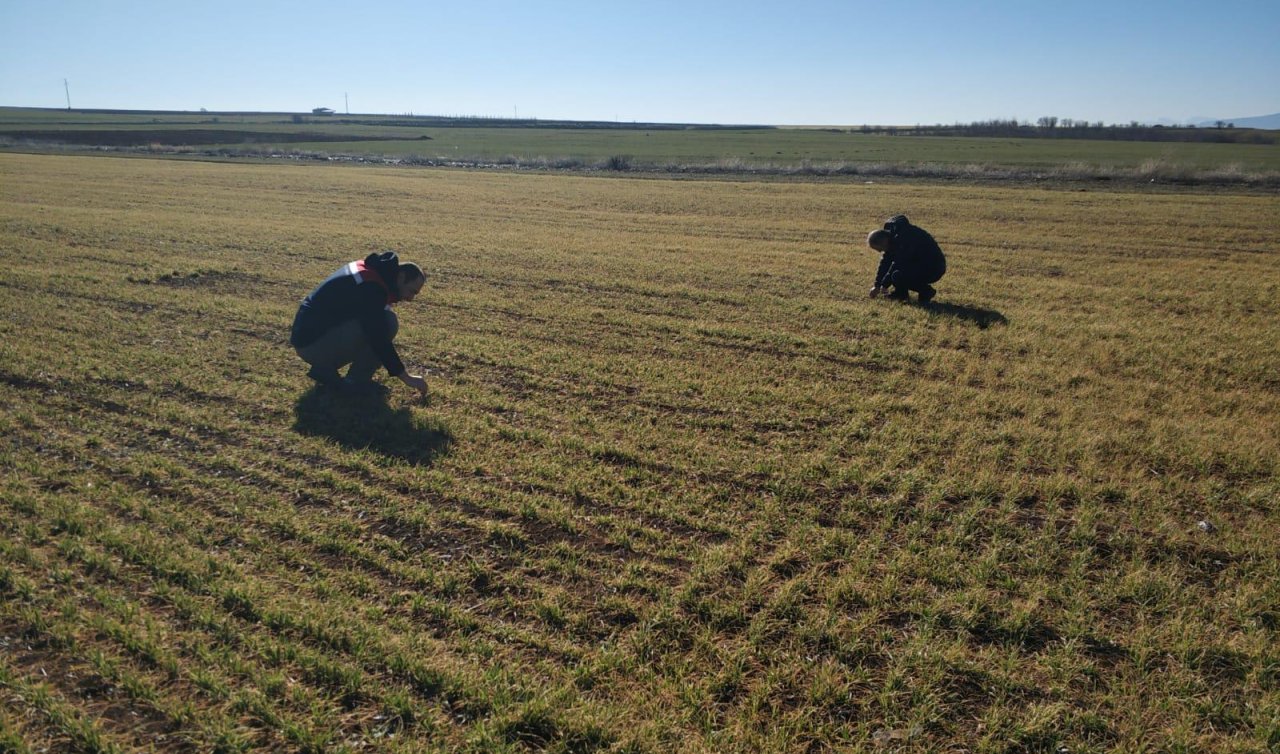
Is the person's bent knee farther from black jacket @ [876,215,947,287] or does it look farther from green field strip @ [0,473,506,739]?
black jacket @ [876,215,947,287]

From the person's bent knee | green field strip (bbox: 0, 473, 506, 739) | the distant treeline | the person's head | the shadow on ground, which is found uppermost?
the distant treeline

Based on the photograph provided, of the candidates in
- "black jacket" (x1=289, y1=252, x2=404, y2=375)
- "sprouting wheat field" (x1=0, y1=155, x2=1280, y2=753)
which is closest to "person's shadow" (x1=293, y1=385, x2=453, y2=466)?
"sprouting wheat field" (x1=0, y1=155, x2=1280, y2=753)

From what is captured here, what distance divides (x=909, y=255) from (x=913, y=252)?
82mm

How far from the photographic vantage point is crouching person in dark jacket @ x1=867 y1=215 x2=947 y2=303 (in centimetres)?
1124

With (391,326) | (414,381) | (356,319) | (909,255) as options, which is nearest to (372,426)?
(414,381)

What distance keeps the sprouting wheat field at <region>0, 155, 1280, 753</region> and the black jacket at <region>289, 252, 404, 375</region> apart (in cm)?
61

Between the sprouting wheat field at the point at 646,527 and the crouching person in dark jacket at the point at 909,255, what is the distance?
110 cm

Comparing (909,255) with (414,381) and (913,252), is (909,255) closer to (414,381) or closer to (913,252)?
(913,252)

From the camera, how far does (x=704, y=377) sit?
818cm

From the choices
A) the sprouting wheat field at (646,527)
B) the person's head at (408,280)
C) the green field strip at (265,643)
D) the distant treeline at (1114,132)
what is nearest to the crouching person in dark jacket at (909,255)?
the sprouting wheat field at (646,527)

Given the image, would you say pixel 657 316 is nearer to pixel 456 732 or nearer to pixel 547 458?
pixel 547 458

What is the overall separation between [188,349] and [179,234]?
10.2 meters

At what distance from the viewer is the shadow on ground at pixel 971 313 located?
10.4 metres

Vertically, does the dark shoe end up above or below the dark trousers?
below
